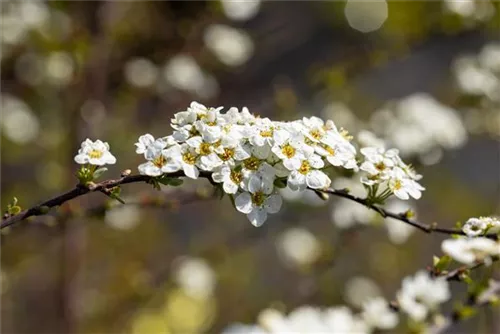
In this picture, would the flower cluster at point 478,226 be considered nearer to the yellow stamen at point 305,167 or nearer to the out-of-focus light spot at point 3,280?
the yellow stamen at point 305,167

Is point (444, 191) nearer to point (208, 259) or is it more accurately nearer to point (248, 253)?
point (248, 253)

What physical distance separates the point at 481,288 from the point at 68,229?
4.34ft

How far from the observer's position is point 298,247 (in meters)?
2.50

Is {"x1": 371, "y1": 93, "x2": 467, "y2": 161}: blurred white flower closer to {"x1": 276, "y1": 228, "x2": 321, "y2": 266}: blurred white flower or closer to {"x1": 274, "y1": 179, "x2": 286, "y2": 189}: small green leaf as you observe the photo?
{"x1": 276, "y1": 228, "x2": 321, "y2": 266}: blurred white flower

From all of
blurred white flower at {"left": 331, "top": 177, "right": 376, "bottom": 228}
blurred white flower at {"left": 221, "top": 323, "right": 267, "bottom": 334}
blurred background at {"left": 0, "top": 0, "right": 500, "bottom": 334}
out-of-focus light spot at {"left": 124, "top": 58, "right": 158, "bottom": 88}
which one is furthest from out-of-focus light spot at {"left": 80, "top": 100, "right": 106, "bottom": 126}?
blurred white flower at {"left": 221, "top": 323, "right": 267, "bottom": 334}

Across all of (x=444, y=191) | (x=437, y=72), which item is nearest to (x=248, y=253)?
(x=444, y=191)

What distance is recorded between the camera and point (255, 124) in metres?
0.91

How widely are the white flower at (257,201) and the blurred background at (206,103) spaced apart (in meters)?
0.41

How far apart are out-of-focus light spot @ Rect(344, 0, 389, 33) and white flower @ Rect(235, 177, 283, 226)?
196 centimetres

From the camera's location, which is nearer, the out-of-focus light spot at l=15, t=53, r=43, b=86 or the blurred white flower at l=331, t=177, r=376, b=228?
the blurred white flower at l=331, t=177, r=376, b=228

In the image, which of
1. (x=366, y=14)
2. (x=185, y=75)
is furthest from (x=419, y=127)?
(x=366, y=14)

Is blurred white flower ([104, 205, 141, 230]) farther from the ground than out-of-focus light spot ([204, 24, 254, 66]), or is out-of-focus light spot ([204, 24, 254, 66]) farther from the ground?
out-of-focus light spot ([204, 24, 254, 66])

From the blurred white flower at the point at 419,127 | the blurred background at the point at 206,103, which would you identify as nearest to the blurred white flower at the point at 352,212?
the blurred background at the point at 206,103

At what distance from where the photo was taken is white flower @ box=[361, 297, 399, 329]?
1.40m
